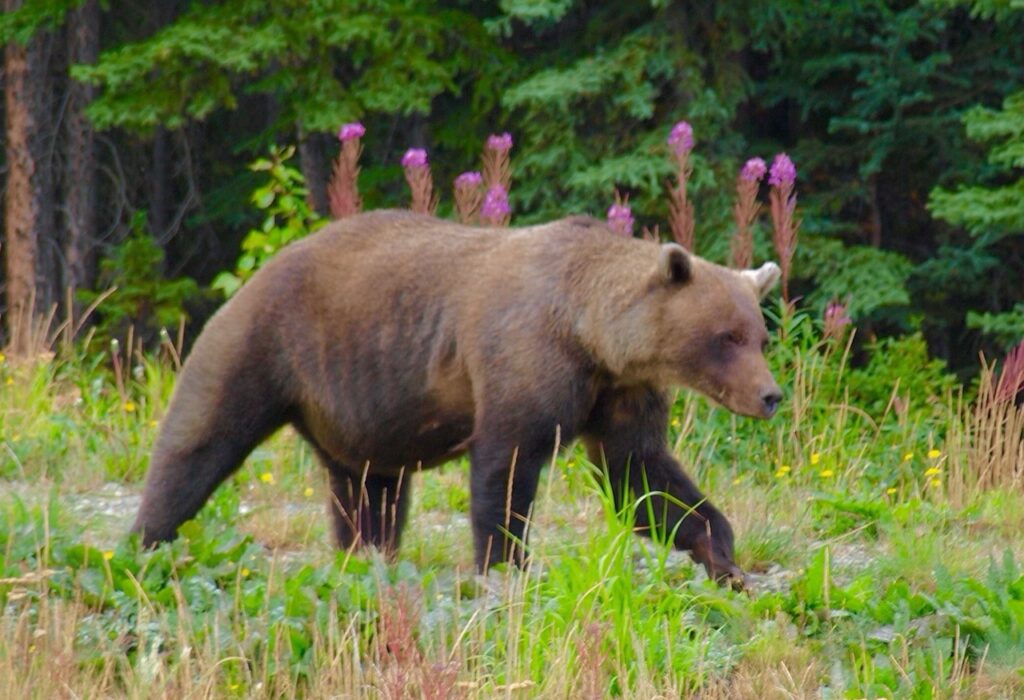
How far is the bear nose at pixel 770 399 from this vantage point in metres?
6.23

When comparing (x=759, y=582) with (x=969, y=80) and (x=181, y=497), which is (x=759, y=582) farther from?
(x=969, y=80)

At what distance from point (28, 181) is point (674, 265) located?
11.6 m

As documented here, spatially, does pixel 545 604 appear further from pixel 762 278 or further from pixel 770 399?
pixel 762 278

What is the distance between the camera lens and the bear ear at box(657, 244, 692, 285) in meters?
6.28

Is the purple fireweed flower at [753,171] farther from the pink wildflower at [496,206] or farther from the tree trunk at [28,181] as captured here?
the tree trunk at [28,181]

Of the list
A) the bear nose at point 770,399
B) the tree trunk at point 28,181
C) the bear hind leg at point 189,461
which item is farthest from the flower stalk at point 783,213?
the tree trunk at point 28,181

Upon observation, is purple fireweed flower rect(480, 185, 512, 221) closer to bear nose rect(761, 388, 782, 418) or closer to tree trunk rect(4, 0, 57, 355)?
bear nose rect(761, 388, 782, 418)

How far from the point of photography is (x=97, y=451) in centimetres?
890

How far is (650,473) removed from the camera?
6.47m

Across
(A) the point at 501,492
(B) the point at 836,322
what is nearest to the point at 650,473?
(A) the point at 501,492

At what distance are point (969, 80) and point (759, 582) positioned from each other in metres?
9.02

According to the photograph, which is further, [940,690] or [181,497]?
[181,497]

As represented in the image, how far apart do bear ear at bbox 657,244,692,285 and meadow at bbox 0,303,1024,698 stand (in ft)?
2.61

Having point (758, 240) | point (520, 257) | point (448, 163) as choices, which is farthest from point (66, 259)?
point (520, 257)
